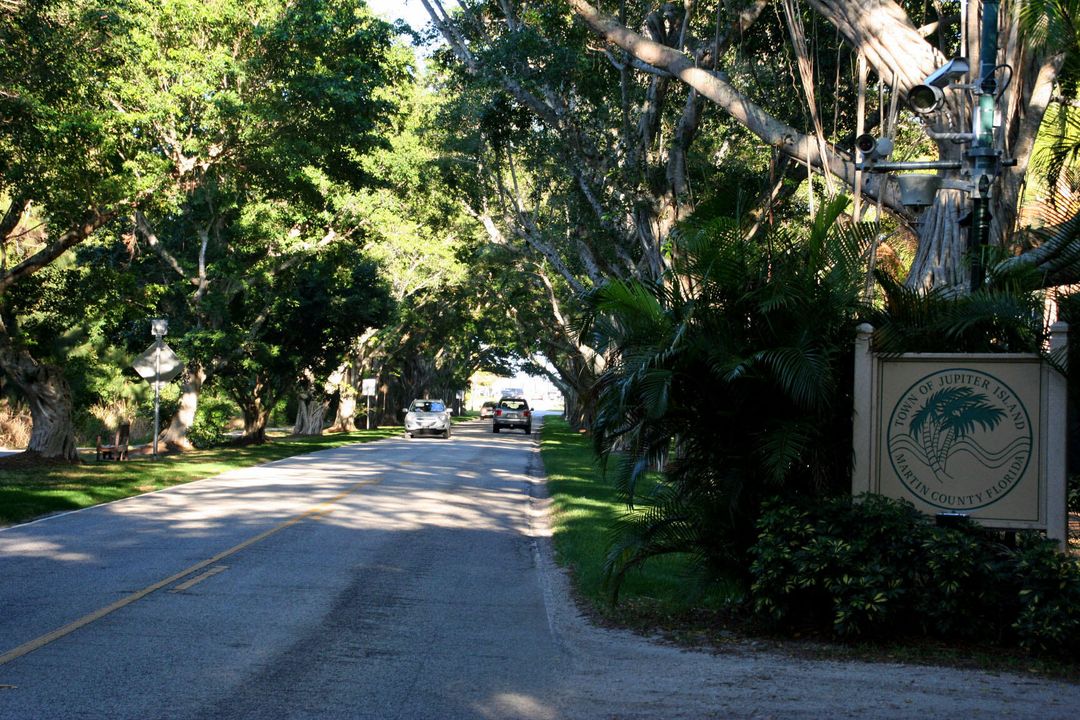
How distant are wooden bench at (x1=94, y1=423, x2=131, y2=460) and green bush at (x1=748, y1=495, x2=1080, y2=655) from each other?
24549mm

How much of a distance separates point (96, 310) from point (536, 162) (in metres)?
12.3

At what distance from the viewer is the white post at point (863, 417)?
30.1 feet

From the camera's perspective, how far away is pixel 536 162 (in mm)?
32062

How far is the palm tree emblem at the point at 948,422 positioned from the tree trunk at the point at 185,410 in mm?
28663

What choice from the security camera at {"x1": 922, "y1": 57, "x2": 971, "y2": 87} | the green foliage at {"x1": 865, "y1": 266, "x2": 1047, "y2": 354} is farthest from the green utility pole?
the green foliage at {"x1": 865, "y1": 266, "x2": 1047, "y2": 354}

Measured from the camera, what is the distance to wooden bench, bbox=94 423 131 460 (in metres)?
29.8

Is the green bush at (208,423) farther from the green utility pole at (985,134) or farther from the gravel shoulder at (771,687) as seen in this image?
the gravel shoulder at (771,687)

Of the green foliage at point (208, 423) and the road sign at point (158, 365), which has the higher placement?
the road sign at point (158, 365)

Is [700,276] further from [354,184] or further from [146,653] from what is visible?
[354,184]

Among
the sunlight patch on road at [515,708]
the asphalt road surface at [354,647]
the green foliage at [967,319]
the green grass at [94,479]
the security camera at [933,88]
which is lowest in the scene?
the sunlight patch on road at [515,708]

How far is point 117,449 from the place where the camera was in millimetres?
29859

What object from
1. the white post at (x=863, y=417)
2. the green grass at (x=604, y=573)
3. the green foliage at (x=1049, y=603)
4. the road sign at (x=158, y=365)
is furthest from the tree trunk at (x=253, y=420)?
the green foliage at (x=1049, y=603)

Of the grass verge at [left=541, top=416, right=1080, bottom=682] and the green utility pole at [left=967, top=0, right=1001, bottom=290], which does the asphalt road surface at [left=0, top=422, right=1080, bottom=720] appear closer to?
the grass verge at [left=541, top=416, right=1080, bottom=682]

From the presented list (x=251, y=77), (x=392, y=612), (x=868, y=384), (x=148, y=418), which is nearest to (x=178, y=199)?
(x=251, y=77)
